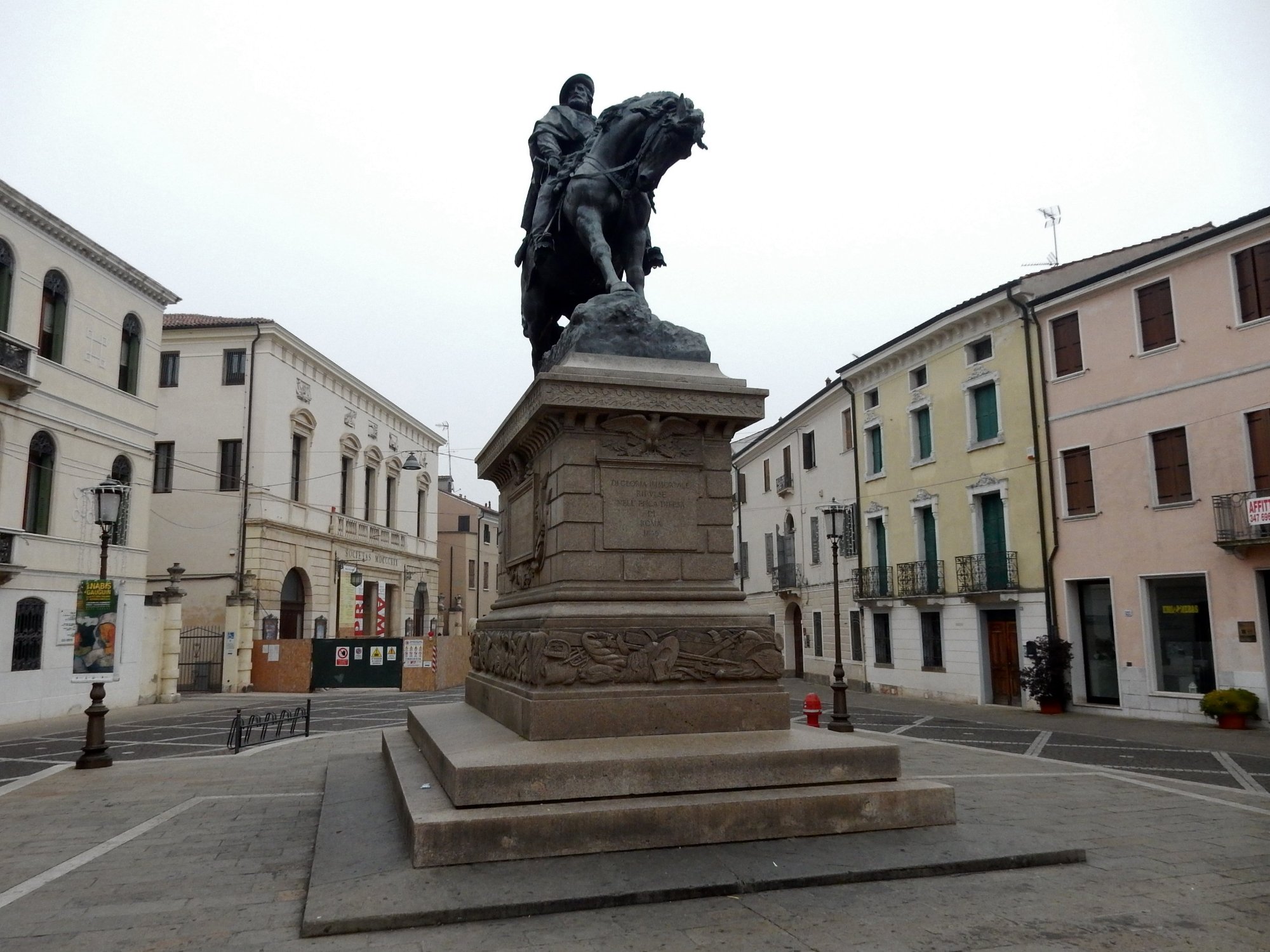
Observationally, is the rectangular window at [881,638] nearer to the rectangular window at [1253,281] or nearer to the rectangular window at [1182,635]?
the rectangular window at [1182,635]

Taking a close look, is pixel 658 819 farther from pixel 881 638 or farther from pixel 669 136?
pixel 881 638

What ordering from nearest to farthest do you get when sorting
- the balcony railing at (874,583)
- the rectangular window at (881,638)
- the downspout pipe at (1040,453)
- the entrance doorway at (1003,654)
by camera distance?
the downspout pipe at (1040,453) → the entrance doorway at (1003,654) → the balcony railing at (874,583) → the rectangular window at (881,638)

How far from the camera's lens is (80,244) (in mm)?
21500

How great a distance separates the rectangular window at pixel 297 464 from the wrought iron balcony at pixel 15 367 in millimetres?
14334

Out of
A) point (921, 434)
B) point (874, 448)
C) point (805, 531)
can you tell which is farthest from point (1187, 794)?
point (805, 531)

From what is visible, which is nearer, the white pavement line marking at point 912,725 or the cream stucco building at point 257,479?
the white pavement line marking at point 912,725

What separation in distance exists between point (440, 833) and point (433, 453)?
46225mm

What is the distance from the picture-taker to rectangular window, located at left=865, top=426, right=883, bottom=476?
30.5 meters

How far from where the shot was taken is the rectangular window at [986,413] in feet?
82.1

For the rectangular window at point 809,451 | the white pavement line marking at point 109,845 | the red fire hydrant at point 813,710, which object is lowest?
the white pavement line marking at point 109,845

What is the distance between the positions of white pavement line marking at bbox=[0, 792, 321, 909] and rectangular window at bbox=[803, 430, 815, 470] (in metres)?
28.6

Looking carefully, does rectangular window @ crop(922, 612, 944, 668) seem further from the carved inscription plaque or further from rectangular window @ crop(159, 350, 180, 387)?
rectangular window @ crop(159, 350, 180, 387)

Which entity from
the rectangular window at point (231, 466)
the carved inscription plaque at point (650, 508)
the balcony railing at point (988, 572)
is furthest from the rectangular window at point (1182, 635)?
the rectangular window at point (231, 466)

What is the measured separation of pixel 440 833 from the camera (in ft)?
16.2
